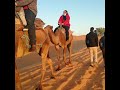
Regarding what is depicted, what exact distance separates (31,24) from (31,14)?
242mm

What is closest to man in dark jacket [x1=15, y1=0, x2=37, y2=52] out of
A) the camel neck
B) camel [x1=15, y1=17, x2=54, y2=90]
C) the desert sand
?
camel [x1=15, y1=17, x2=54, y2=90]

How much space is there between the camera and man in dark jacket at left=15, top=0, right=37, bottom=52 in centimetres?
787

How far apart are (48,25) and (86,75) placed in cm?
163

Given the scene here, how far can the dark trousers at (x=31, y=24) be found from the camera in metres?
8.07

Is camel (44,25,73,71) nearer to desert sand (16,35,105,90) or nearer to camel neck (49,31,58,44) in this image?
camel neck (49,31,58,44)

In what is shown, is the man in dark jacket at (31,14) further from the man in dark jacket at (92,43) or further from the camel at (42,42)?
the man in dark jacket at (92,43)

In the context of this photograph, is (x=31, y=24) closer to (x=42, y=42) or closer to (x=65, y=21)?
(x=42, y=42)

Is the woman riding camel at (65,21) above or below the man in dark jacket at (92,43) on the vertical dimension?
above

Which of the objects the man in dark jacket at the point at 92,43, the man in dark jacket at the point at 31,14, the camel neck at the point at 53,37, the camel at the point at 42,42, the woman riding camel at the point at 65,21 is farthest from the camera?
the camel neck at the point at 53,37

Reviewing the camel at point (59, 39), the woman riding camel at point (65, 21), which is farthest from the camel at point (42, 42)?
the woman riding camel at point (65, 21)

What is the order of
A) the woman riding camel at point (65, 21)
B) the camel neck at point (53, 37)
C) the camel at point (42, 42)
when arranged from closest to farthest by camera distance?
the camel at point (42, 42) < the woman riding camel at point (65, 21) < the camel neck at point (53, 37)

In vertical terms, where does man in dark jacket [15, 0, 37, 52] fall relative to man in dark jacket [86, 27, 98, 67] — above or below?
above

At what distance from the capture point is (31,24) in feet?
26.7
